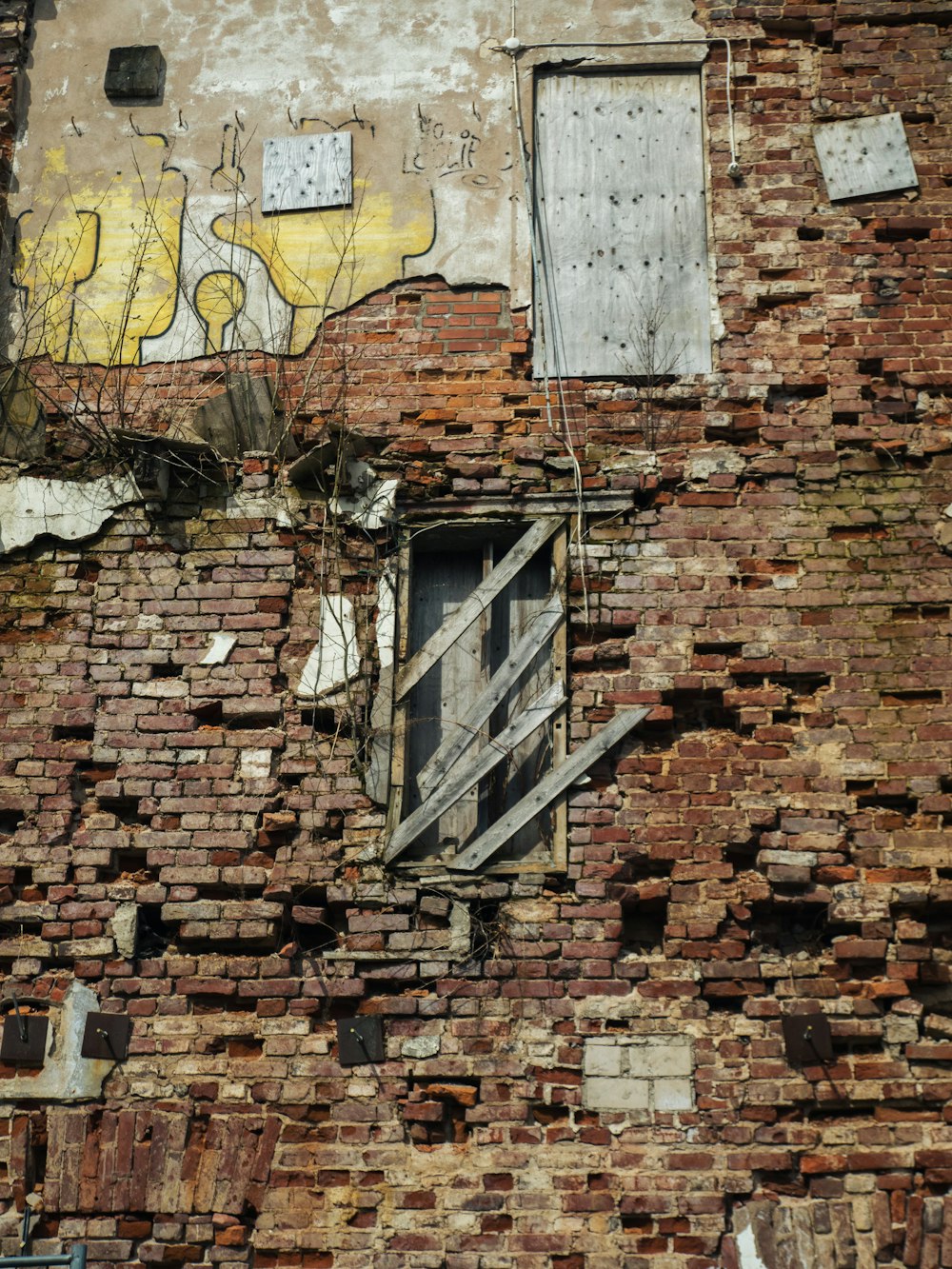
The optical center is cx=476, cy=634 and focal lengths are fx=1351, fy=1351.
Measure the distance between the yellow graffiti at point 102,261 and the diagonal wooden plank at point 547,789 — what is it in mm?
2630

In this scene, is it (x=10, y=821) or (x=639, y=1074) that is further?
(x=10, y=821)

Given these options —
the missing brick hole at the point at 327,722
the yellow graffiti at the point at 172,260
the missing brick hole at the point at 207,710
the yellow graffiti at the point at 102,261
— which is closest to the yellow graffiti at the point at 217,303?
the yellow graffiti at the point at 172,260

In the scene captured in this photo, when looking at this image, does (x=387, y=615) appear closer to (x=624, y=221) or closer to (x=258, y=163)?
(x=624, y=221)

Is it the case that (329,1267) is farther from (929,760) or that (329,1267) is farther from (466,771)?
(929,760)

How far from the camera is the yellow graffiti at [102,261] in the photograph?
599 centimetres

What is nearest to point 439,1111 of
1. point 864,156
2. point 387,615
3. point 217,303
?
point 387,615

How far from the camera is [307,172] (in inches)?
241

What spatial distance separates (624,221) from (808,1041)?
350cm

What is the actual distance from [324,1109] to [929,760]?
255cm

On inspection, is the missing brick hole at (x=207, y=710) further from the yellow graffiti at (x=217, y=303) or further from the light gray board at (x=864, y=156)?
the light gray board at (x=864, y=156)

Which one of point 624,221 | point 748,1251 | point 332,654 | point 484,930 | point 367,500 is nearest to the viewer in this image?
point 748,1251

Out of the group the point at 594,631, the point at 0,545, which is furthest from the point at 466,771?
the point at 0,545

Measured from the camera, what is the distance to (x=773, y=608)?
17.4 feet

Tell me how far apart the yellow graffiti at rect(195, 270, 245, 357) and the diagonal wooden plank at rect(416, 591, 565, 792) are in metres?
1.92
